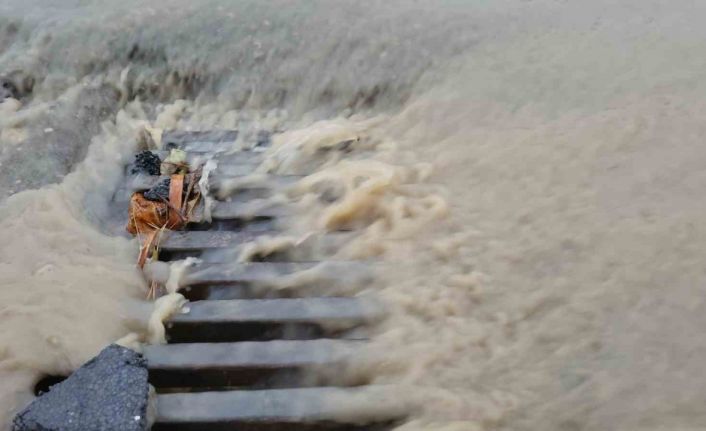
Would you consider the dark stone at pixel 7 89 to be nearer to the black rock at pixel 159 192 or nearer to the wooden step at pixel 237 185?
the wooden step at pixel 237 185

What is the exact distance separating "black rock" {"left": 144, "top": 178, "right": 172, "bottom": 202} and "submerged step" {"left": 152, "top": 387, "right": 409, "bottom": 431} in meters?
1.07

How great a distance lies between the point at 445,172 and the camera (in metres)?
3.42

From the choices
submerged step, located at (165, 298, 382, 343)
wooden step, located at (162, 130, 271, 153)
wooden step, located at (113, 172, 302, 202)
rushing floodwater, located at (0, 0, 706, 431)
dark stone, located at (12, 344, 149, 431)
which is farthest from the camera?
wooden step, located at (162, 130, 271, 153)

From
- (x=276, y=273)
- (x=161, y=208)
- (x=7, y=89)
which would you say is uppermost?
(x=7, y=89)

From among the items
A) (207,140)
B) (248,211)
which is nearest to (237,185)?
(248,211)

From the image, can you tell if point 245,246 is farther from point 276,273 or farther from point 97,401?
point 97,401

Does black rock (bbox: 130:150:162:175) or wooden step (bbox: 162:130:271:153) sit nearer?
black rock (bbox: 130:150:162:175)

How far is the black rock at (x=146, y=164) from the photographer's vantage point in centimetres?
357

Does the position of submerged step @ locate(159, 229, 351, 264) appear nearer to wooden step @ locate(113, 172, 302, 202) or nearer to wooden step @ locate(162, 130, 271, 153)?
wooden step @ locate(113, 172, 302, 202)

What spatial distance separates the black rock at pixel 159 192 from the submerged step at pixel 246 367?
34.2 inches

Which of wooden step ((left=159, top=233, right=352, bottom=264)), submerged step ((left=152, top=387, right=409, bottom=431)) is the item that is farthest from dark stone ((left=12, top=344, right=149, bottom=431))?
wooden step ((left=159, top=233, right=352, bottom=264))

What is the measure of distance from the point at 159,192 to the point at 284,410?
→ 131 centimetres

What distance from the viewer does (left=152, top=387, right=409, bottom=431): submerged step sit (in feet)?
7.48

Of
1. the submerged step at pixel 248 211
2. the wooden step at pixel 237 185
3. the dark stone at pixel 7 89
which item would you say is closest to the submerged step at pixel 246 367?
the submerged step at pixel 248 211
